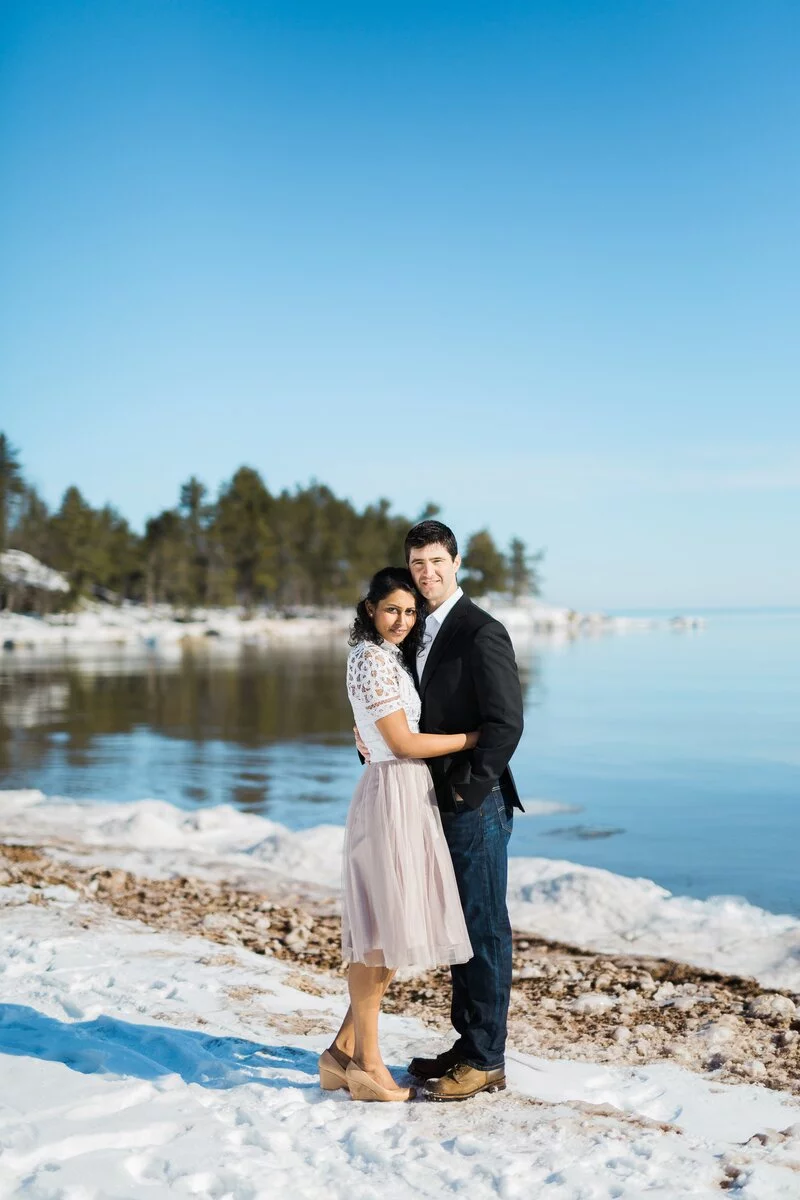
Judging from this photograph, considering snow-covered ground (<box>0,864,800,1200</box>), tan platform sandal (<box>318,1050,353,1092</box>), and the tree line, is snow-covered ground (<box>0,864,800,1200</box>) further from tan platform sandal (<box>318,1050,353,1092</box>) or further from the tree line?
the tree line

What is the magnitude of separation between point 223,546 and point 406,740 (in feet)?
347

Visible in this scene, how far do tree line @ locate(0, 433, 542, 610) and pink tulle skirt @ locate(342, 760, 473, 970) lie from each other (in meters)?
85.5

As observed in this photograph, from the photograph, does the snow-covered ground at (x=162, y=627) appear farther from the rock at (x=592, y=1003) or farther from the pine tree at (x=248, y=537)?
the rock at (x=592, y=1003)

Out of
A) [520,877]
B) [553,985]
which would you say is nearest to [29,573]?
[520,877]

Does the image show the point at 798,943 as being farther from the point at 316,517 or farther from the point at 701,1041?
the point at 316,517

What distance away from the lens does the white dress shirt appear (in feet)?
13.7

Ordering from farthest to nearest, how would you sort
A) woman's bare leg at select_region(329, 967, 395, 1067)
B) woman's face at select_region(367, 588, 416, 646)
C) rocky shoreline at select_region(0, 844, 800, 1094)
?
rocky shoreline at select_region(0, 844, 800, 1094) → woman's bare leg at select_region(329, 967, 395, 1067) → woman's face at select_region(367, 588, 416, 646)

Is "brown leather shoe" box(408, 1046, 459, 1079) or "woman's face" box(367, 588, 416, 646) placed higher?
"woman's face" box(367, 588, 416, 646)

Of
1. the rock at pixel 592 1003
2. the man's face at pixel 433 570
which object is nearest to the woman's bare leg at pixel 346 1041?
the man's face at pixel 433 570

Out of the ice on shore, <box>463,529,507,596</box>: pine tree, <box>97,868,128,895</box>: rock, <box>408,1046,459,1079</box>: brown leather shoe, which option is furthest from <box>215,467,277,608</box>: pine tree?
<box>408,1046,459,1079</box>: brown leather shoe

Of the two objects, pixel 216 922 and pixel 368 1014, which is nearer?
pixel 368 1014

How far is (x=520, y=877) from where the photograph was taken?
9234 millimetres

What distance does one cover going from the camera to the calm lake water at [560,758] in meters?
11.4

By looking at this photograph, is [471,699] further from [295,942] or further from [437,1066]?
[295,942]
